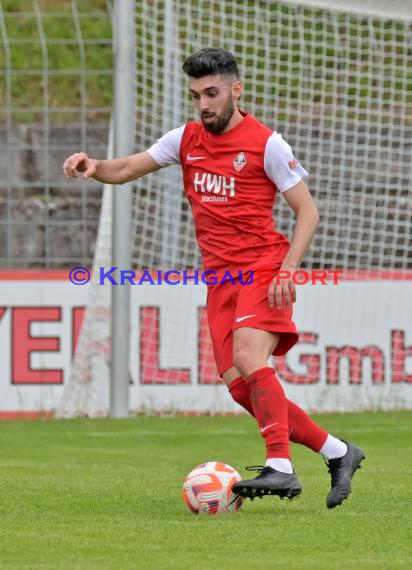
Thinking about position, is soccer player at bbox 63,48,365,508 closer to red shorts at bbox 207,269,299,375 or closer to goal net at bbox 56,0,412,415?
red shorts at bbox 207,269,299,375

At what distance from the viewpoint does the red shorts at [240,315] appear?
5.82 m

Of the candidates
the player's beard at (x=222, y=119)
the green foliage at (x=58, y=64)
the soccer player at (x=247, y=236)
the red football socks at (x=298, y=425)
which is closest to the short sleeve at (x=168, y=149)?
the soccer player at (x=247, y=236)

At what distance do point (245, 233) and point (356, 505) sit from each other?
4.31ft

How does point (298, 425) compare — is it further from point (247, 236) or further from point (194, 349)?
point (194, 349)

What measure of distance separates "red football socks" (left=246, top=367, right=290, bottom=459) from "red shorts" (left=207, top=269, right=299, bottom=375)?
0.70 feet

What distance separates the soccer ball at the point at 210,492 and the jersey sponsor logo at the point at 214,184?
1209 millimetres

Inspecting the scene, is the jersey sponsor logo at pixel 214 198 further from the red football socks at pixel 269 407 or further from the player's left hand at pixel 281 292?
the red football socks at pixel 269 407

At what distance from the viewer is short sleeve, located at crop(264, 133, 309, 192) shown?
19.4 ft

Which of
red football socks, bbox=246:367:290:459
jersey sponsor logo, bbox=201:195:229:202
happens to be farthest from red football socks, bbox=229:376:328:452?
jersey sponsor logo, bbox=201:195:229:202

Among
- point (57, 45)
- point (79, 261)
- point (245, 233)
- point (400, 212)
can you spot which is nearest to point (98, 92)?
point (57, 45)

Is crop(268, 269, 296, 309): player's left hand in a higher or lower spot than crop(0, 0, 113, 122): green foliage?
lower

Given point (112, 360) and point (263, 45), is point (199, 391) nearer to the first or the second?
point (112, 360)

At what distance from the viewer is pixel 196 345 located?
11.9 metres

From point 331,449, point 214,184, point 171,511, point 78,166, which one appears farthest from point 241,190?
point 171,511
